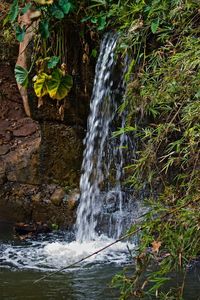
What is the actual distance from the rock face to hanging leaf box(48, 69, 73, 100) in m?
0.19

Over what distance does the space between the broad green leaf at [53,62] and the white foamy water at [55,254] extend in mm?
1573

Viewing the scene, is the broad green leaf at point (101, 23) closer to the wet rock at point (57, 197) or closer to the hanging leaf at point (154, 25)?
the hanging leaf at point (154, 25)

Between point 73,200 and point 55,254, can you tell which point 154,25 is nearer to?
point 55,254

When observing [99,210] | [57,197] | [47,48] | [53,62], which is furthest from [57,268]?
[47,48]

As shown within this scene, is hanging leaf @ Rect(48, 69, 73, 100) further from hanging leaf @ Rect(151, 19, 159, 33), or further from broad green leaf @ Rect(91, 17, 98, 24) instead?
hanging leaf @ Rect(151, 19, 159, 33)

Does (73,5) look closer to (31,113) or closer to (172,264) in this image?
(31,113)

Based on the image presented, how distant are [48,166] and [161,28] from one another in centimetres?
202

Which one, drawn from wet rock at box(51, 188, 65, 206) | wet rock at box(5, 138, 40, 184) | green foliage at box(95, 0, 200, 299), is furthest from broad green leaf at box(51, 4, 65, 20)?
wet rock at box(51, 188, 65, 206)

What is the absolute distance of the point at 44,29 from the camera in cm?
517

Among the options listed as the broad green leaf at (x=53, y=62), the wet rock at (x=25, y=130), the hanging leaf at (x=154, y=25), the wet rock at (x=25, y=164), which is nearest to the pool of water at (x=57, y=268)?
the wet rock at (x=25, y=164)

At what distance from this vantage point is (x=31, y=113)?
5742 mm

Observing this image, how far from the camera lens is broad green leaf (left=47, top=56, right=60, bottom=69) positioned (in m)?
5.27

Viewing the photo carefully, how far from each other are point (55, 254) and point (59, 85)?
1.61 m

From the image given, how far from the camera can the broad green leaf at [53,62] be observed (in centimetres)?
527
